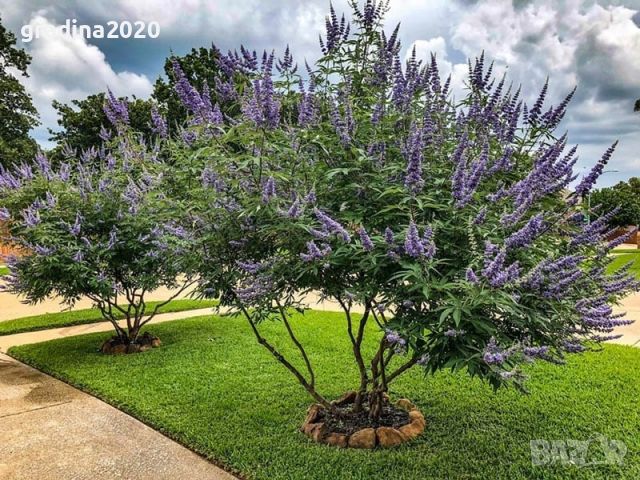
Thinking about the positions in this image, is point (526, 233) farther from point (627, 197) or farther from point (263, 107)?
point (627, 197)

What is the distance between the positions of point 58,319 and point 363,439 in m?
7.42

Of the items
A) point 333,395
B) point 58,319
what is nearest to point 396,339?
point 333,395

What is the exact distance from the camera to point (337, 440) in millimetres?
3838

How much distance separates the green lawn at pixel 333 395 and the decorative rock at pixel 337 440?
9 cm

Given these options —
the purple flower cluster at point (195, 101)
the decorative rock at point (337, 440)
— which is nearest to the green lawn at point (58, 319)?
the decorative rock at point (337, 440)

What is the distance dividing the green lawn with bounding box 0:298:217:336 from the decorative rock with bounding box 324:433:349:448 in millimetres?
5822

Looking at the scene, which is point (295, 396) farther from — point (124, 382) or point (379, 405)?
point (124, 382)

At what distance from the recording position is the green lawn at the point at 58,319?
866 cm

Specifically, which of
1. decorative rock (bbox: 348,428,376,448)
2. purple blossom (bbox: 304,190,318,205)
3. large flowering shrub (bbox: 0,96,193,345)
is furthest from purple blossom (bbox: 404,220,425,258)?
large flowering shrub (bbox: 0,96,193,345)

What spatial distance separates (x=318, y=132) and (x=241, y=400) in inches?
112

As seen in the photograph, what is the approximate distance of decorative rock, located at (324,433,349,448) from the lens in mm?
3820

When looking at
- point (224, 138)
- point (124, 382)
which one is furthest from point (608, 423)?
point (124, 382)

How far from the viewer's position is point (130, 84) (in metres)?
9.71

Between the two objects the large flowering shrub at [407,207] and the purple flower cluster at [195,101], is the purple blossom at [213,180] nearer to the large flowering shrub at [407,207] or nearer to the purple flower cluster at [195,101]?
the large flowering shrub at [407,207]
